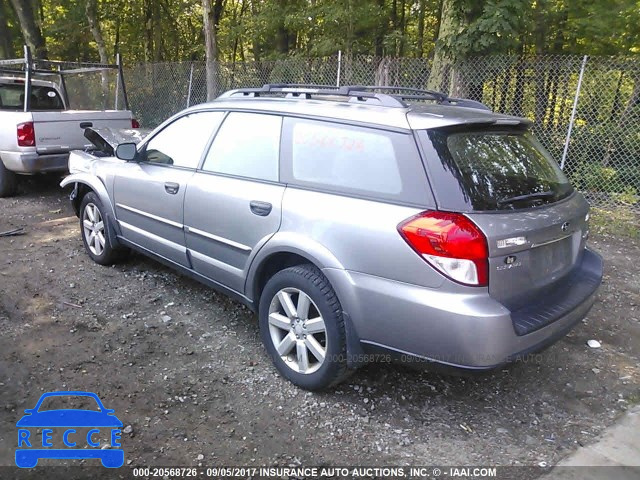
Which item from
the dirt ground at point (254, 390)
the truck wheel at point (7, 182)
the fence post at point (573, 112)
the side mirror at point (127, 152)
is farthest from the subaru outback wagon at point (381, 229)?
the truck wheel at point (7, 182)

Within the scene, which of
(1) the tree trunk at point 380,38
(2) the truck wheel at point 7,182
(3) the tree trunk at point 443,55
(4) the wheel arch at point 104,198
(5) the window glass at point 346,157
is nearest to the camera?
(5) the window glass at point 346,157

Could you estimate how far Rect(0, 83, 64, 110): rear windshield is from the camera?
7.90 meters

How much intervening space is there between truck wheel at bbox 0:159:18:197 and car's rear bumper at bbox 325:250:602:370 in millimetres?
7005

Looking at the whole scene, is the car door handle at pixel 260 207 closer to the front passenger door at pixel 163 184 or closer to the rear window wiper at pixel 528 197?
the front passenger door at pixel 163 184

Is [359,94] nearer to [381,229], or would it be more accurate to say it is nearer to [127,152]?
[381,229]

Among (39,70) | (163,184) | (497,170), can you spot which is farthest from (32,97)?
(497,170)

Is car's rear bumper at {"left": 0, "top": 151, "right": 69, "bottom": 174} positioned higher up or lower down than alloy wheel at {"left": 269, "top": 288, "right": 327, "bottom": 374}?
higher up

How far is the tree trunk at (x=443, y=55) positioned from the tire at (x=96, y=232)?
5.79 m

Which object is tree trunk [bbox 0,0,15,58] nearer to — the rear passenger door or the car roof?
the rear passenger door

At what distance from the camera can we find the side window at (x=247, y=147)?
10.9 ft

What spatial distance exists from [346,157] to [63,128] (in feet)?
19.6

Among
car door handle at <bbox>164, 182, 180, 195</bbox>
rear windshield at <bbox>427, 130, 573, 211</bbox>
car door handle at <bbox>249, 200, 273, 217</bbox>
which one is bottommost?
car door handle at <bbox>164, 182, 180, 195</bbox>

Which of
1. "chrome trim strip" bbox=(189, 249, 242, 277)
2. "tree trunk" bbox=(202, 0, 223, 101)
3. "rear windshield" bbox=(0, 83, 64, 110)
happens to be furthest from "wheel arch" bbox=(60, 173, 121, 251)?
"tree trunk" bbox=(202, 0, 223, 101)

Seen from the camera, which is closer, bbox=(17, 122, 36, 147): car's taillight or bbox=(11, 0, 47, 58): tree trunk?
bbox=(17, 122, 36, 147): car's taillight
